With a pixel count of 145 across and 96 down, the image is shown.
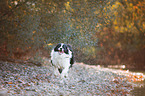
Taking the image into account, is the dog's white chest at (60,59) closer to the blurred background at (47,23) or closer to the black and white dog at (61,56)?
the black and white dog at (61,56)

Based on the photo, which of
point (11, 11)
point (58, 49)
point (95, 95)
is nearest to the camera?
point (95, 95)

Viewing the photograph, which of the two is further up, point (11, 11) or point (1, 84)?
point (11, 11)

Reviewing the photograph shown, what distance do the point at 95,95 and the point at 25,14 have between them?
5.29 metres

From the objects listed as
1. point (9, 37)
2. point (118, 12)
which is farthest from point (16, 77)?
point (118, 12)

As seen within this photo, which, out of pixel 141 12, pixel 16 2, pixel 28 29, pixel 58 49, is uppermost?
pixel 141 12

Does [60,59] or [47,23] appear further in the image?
[47,23]

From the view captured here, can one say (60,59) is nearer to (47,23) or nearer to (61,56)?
(61,56)

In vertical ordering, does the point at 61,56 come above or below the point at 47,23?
below

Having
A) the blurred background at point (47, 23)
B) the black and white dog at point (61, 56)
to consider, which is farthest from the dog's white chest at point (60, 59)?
the blurred background at point (47, 23)

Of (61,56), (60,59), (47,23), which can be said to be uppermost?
(47,23)

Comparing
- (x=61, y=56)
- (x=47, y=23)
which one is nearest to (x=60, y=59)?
(x=61, y=56)

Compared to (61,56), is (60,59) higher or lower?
lower

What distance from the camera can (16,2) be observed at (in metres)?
9.02

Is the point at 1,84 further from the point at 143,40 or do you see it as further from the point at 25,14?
the point at 143,40
